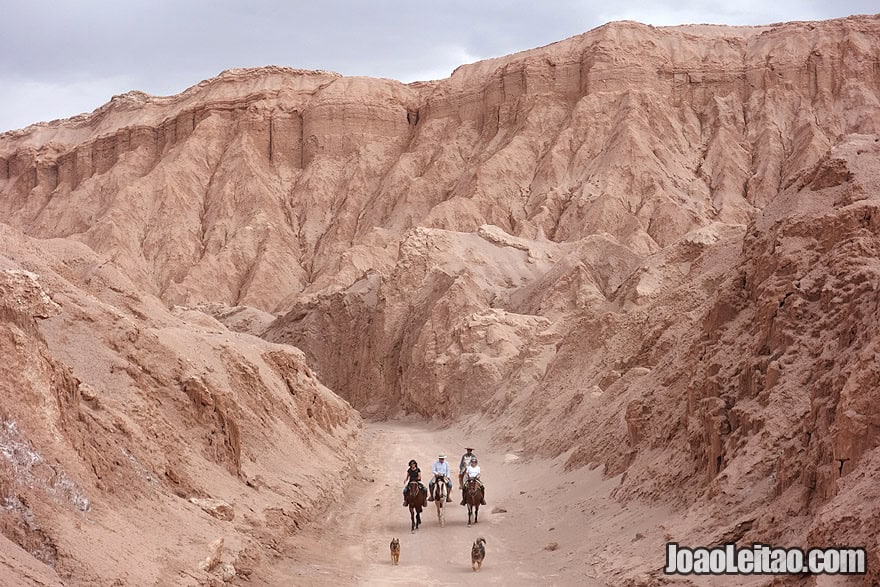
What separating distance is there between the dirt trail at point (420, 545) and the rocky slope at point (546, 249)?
1800 millimetres

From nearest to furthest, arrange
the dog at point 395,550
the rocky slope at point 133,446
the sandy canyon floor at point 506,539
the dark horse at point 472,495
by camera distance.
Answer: the rocky slope at point 133,446
the sandy canyon floor at point 506,539
the dog at point 395,550
the dark horse at point 472,495

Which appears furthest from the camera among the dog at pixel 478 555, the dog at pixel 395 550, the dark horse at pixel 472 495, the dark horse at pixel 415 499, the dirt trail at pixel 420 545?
the dark horse at pixel 472 495

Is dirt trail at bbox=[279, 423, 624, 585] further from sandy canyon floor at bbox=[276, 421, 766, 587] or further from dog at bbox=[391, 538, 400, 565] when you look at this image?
dog at bbox=[391, 538, 400, 565]

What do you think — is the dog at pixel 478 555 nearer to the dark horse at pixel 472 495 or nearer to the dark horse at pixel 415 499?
the dark horse at pixel 415 499

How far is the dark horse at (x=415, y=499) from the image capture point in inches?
623

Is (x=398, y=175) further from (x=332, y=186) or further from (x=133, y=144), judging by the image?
(x=133, y=144)

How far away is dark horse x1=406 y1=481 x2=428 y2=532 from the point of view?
1584 cm

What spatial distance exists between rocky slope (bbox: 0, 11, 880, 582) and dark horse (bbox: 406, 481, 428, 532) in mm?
2786

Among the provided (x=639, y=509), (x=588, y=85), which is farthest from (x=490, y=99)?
(x=639, y=509)

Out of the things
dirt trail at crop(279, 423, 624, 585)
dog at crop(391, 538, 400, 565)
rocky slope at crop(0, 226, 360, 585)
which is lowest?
dirt trail at crop(279, 423, 624, 585)

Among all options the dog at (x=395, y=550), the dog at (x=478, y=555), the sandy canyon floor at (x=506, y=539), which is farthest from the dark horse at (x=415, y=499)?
the dog at (x=478, y=555)

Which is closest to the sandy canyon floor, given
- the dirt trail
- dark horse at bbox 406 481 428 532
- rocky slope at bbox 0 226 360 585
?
the dirt trail

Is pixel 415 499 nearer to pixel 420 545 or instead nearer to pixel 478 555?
pixel 420 545

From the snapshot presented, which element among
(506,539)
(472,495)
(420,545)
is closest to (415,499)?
(472,495)
